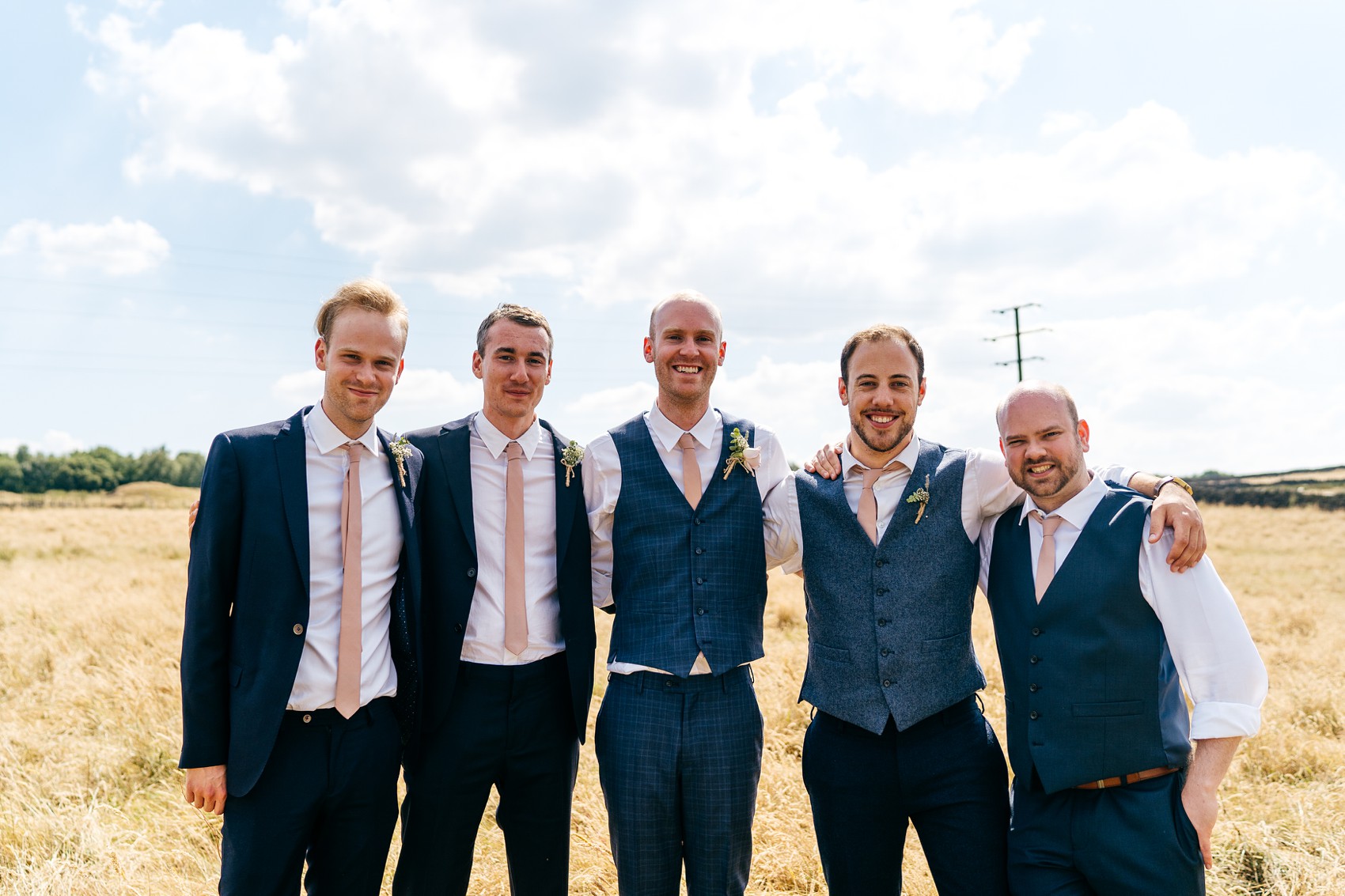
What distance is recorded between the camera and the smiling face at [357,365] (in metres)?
3.11

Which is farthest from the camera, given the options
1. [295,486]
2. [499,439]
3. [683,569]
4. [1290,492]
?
[1290,492]

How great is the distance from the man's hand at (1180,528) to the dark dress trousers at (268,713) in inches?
110

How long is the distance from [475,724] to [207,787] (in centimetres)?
93

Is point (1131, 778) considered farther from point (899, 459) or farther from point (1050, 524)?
point (899, 459)

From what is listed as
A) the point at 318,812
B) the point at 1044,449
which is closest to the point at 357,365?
the point at 318,812

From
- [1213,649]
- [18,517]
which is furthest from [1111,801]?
[18,517]

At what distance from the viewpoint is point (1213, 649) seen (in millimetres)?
2654

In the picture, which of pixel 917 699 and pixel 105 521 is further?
pixel 105 521

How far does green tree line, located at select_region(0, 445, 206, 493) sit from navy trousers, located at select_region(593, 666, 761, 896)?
68.8 m

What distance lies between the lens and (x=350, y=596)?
302cm

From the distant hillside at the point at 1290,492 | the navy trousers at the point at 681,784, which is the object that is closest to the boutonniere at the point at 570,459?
the navy trousers at the point at 681,784

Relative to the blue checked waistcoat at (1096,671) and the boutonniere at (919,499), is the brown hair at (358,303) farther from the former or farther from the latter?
the blue checked waistcoat at (1096,671)

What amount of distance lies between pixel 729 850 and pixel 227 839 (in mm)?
1794

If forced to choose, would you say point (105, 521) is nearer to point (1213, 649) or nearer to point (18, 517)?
point (18, 517)
